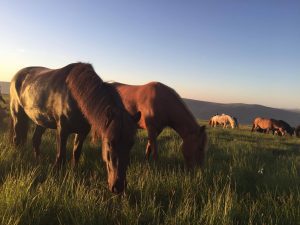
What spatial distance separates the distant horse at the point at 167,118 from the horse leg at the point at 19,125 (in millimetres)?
3027

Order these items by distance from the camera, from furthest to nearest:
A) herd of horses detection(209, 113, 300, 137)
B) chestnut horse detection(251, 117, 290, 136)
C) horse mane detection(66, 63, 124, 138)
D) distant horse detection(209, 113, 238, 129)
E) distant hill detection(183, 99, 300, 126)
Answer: distant hill detection(183, 99, 300, 126), distant horse detection(209, 113, 238, 129), chestnut horse detection(251, 117, 290, 136), herd of horses detection(209, 113, 300, 137), horse mane detection(66, 63, 124, 138)

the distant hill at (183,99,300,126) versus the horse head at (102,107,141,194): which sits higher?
the horse head at (102,107,141,194)

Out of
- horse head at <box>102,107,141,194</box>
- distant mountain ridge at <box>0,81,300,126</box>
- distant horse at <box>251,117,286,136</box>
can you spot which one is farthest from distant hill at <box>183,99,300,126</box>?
horse head at <box>102,107,141,194</box>

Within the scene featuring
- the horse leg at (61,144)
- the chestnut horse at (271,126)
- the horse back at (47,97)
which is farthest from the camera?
the chestnut horse at (271,126)

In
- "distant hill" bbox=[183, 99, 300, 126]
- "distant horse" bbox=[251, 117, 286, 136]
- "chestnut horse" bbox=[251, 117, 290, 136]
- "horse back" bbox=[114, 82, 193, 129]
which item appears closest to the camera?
"horse back" bbox=[114, 82, 193, 129]

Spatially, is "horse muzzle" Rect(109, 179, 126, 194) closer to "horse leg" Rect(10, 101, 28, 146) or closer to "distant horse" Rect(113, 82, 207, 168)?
"distant horse" Rect(113, 82, 207, 168)

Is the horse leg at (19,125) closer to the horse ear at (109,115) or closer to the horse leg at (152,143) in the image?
the horse leg at (152,143)

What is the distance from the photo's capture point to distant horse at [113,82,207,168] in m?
7.28

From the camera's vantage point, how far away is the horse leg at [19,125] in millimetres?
8266

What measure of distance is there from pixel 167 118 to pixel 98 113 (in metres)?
3.42

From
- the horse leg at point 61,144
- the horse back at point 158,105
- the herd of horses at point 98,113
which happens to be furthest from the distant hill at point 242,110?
the horse leg at point 61,144

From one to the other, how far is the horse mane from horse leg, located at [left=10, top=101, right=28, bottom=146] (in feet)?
9.08

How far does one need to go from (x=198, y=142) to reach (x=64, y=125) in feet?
9.79

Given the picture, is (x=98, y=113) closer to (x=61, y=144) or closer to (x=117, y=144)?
(x=117, y=144)
